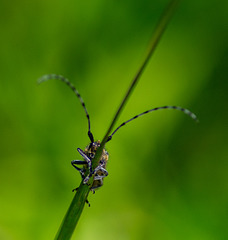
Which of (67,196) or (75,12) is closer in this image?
(67,196)

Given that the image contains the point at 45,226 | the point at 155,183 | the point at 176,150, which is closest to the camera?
the point at 45,226

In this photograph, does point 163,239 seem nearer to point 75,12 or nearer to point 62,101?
point 62,101

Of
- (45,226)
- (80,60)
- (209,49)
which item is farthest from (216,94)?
(45,226)

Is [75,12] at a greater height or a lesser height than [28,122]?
greater

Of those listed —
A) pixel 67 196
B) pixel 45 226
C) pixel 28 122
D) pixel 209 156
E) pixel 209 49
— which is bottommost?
pixel 45 226

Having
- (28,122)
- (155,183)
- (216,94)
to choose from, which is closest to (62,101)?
(28,122)

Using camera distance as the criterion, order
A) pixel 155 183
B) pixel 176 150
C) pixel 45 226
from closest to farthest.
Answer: pixel 45 226 → pixel 155 183 → pixel 176 150
